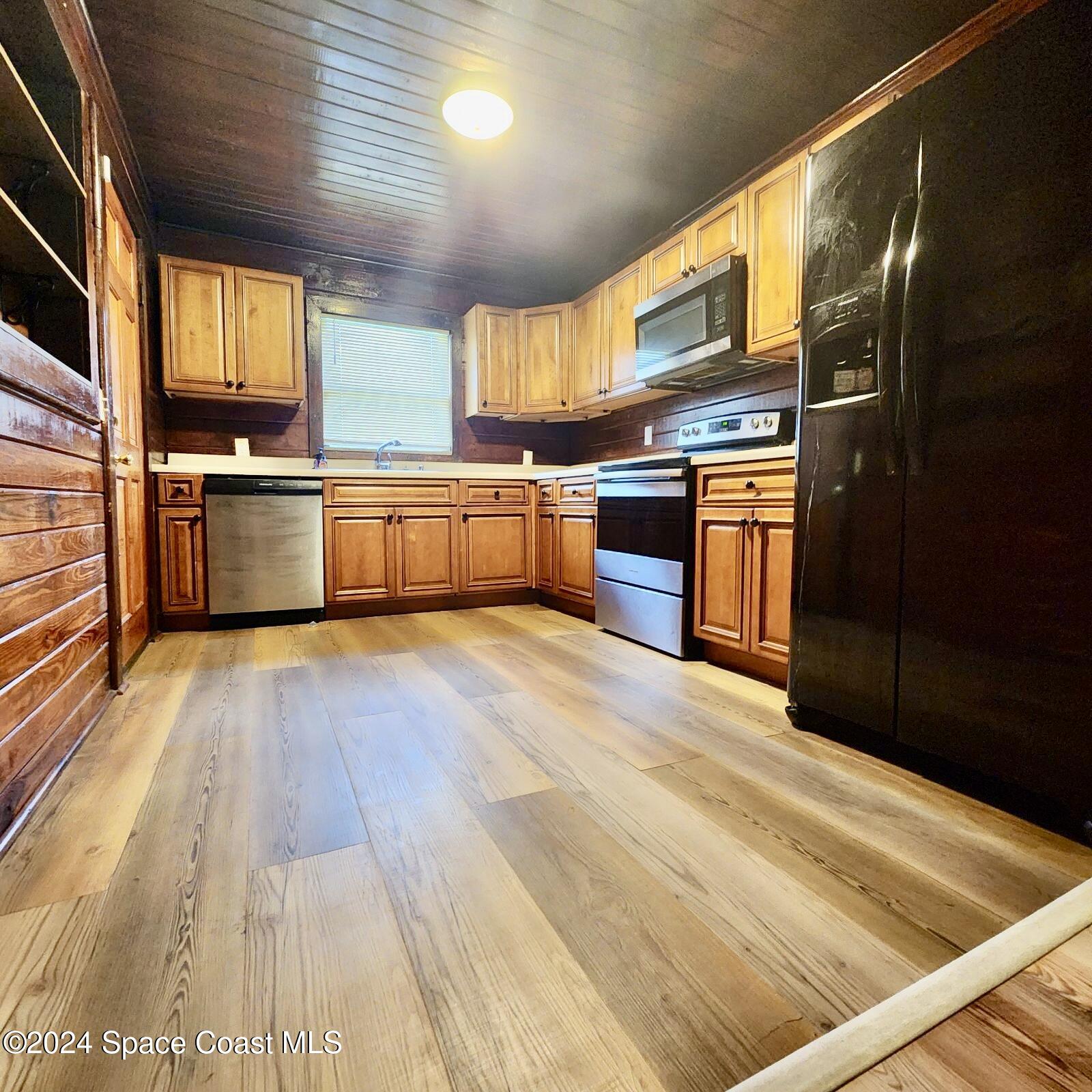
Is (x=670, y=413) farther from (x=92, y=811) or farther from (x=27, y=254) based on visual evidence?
(x=92, y=811)

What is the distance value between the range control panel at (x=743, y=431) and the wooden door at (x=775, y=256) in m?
0.35

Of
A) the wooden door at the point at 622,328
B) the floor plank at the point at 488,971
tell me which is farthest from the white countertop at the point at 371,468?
the floor plank at the point at 488,971

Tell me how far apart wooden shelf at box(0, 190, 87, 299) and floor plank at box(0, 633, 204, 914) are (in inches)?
52.7

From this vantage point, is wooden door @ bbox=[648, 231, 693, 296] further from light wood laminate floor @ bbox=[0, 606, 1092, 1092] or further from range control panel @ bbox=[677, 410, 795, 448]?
light wood laminate floor @ bbox=[0, 606, 1092, 1092]

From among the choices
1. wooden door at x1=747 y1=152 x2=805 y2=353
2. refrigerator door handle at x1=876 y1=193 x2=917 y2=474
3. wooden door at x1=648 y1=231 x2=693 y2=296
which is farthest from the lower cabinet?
wooden door at x1=648 y1=231 x2=693 y2=296

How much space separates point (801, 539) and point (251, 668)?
7.28 ft

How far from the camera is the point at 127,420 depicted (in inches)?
97.1

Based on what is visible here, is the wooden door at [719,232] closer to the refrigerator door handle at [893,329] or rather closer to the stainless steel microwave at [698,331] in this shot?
the stainless steel microwave at [698,331]

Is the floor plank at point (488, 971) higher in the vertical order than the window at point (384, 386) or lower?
lower

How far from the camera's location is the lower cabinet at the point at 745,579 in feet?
6.77

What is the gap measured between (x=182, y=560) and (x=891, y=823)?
330cm

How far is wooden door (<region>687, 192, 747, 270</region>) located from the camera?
8.58ft

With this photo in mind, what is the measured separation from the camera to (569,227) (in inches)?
134

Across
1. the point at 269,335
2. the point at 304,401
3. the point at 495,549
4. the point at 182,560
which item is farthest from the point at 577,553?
the point at 269,335
